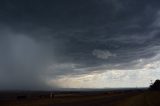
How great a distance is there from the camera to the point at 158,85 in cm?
18212
